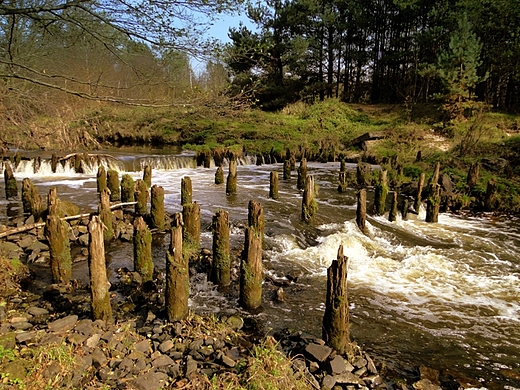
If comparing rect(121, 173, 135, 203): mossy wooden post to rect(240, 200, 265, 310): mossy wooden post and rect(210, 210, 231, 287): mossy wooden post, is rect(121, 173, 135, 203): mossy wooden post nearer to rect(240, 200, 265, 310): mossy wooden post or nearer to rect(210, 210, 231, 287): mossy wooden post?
rect(210, 210, 231, 287): mossy wooden post

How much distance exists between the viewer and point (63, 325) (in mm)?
4863

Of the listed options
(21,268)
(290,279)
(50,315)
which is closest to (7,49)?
(21,268)

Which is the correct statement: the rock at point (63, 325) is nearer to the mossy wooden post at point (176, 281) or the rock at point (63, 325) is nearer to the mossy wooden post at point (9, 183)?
the mossy wooden post at point (176, 281)

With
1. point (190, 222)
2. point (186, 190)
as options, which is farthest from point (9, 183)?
point (190, 222)

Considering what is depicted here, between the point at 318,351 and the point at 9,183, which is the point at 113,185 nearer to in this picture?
the point at 9,183

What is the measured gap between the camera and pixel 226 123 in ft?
110

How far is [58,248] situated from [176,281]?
9.06 ft

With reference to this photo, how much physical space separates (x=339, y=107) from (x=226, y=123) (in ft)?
38.3

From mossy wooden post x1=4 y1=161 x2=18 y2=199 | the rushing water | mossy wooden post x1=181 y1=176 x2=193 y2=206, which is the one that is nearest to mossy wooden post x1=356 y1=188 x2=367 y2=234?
the rushing water

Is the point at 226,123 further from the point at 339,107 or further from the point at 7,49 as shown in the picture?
the point at 7,49

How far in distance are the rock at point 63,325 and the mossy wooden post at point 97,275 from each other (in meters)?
0.33

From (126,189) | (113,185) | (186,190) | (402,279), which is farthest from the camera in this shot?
(113,185)

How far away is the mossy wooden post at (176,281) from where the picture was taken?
5.49m

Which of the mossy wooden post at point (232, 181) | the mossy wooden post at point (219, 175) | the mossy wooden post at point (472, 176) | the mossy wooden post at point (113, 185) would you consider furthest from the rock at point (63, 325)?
the mossy wooden post at point (472, 176)
